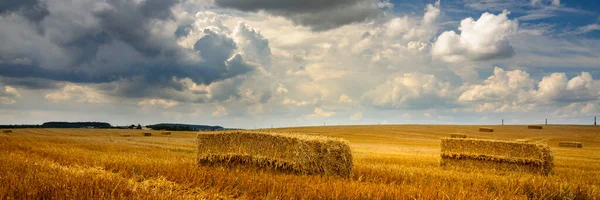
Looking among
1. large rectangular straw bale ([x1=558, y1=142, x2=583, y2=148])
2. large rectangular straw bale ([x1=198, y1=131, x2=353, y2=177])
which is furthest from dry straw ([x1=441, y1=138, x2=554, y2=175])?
large rectangular straw bale ([x1=558, y1=142, x2=583, y2=148])

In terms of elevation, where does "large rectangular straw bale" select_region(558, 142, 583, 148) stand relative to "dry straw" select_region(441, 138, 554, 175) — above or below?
below

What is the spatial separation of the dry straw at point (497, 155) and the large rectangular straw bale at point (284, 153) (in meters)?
8.90

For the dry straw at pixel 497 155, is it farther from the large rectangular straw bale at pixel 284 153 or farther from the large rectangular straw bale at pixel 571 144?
the large rectangular straw bale at pixel 571 144

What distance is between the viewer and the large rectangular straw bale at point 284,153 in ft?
34.7

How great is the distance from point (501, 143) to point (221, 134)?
11.6 m

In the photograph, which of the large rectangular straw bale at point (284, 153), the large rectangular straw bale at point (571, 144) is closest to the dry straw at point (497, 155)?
the large rectangular straw bale at point (284, 153)

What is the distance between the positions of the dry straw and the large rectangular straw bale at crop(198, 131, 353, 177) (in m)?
8.90

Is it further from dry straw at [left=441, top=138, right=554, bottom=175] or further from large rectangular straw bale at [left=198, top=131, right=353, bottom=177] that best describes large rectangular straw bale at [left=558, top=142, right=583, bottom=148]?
large rectangular straw bale at [left=198, top=131, right=353, bottom=177]

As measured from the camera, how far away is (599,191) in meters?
9.85

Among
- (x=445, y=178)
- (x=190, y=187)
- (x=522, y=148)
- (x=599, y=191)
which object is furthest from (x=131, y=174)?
(x=522, y=148)

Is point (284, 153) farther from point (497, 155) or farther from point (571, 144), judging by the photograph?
point (571, 144)

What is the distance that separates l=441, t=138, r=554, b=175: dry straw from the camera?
54.9ft

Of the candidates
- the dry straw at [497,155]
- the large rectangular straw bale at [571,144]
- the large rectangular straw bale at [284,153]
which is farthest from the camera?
the large rectangular straw bale at [571,144]

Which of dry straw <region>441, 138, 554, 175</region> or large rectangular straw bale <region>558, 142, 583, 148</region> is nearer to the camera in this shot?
dry straw <region>441, 138, 554, 175</region>
